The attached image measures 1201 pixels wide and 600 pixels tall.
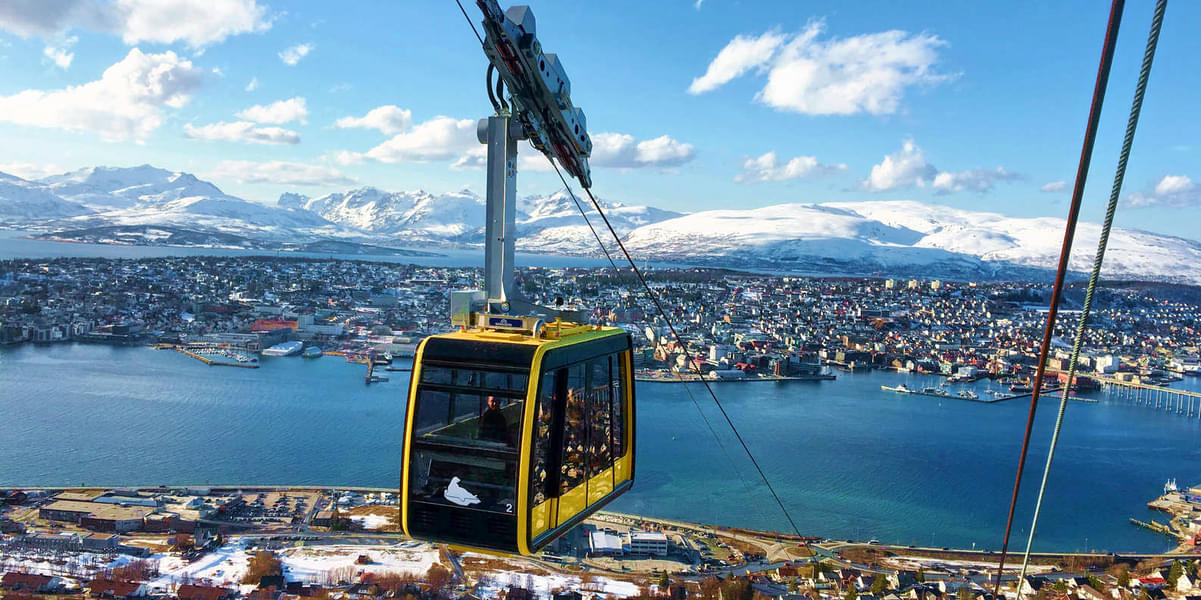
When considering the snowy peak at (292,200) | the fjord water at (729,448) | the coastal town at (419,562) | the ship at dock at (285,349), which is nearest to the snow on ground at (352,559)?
the coastal town at (419,562)

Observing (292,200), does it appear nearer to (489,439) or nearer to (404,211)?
(404,211)

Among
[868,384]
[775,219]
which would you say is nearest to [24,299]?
[868,384]

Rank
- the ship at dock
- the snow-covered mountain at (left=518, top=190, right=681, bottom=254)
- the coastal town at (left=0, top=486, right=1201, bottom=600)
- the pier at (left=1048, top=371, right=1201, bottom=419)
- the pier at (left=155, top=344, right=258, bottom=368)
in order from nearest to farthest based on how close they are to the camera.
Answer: the coastal town at (left=0, top=486, right=1201, bottom=600), the pier at (left=1048, top=371, right=1201, bottom=419), the pier at (left=155, top=344, right=258, bottom=368), the ship at dock, the snow-covered mountain at (left=518, top=190, right=681, bottom=254)

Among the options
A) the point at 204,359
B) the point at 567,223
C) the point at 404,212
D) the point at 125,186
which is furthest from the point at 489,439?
the point at 404,212

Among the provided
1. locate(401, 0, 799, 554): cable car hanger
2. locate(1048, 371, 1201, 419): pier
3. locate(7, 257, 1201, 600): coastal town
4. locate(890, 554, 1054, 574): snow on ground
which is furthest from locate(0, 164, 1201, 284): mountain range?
locate(401, 0, 799, 554): cable car hanger

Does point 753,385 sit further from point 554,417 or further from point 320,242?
point 320,242

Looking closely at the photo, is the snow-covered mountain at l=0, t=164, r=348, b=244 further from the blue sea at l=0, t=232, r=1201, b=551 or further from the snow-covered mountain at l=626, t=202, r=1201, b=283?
the blue sea at l=0, t=232, r=1201, b=551
